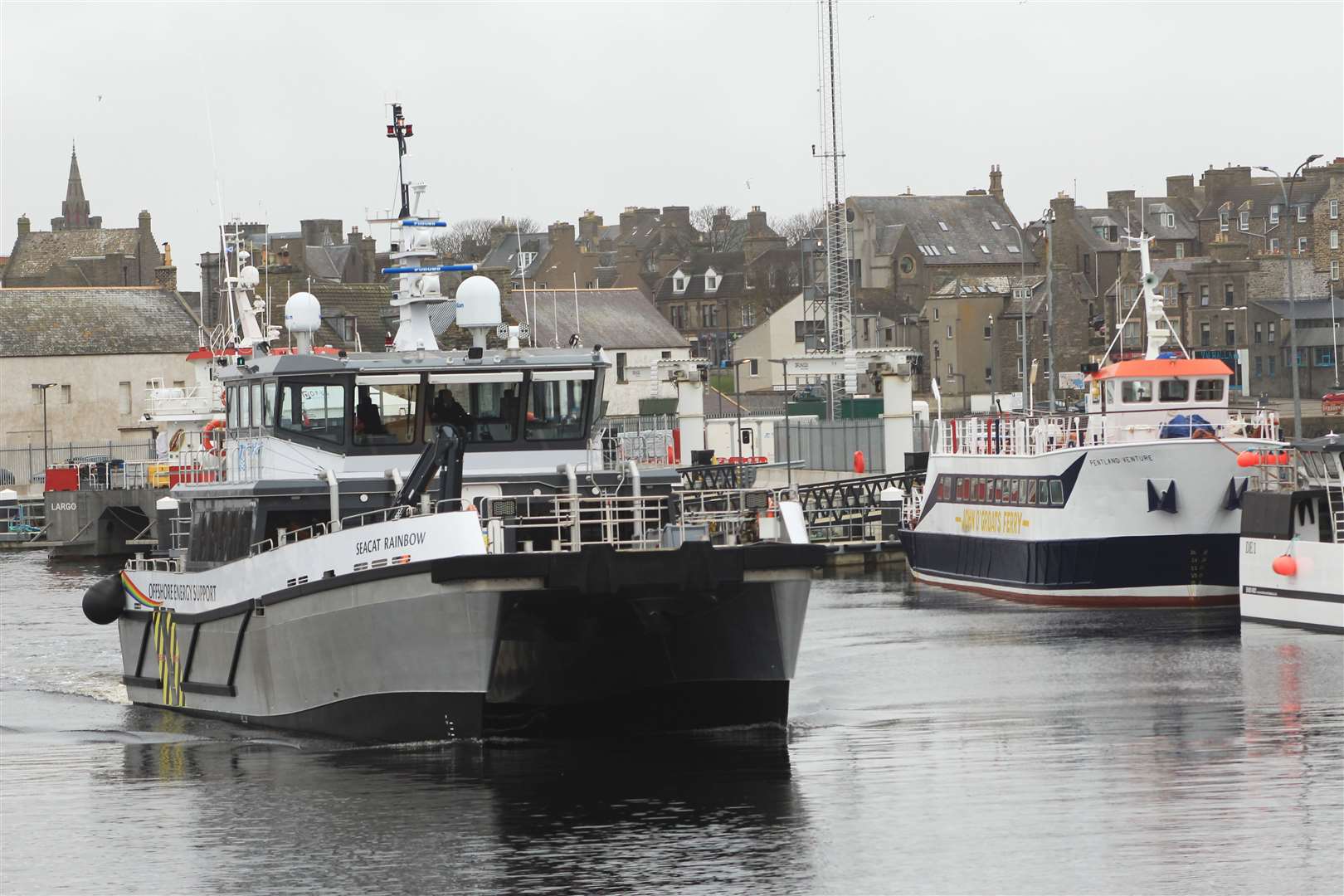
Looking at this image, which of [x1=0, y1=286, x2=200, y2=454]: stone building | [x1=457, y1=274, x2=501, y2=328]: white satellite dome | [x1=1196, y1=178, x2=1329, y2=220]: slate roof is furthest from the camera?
[x1=1196, y1=178, x2=1329, y2=220]: slate roof

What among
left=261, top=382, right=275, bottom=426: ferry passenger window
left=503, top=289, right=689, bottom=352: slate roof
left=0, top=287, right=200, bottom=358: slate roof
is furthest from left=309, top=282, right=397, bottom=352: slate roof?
left=261, top=382, right=275, bottom=426: ferry passenger window

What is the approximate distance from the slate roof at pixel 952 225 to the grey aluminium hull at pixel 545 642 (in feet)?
336

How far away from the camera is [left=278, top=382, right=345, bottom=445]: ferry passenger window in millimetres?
27578

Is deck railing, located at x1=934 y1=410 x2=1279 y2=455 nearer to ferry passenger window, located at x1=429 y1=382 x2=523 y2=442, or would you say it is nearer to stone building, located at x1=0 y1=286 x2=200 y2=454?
ferry passenger window, located at x1=429 y1=382 x2=523 y2=442

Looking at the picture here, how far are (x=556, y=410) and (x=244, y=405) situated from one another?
15.2 ft

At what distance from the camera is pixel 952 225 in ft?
424

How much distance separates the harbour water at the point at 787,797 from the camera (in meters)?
19.0

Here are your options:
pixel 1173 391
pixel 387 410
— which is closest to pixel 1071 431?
pixel 1173 391

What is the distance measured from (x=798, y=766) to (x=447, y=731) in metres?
4.19

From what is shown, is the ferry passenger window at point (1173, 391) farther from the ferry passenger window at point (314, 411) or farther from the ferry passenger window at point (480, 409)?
the ferry passenger window at point (314, 411)

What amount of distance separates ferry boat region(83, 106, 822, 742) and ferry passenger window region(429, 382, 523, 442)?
28 mm

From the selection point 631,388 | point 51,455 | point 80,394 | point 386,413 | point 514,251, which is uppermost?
point 514,251

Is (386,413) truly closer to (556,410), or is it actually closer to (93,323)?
(556,410)

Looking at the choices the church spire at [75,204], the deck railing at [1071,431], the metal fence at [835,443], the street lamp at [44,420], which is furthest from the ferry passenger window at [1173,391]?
the church spire at [75,204]
